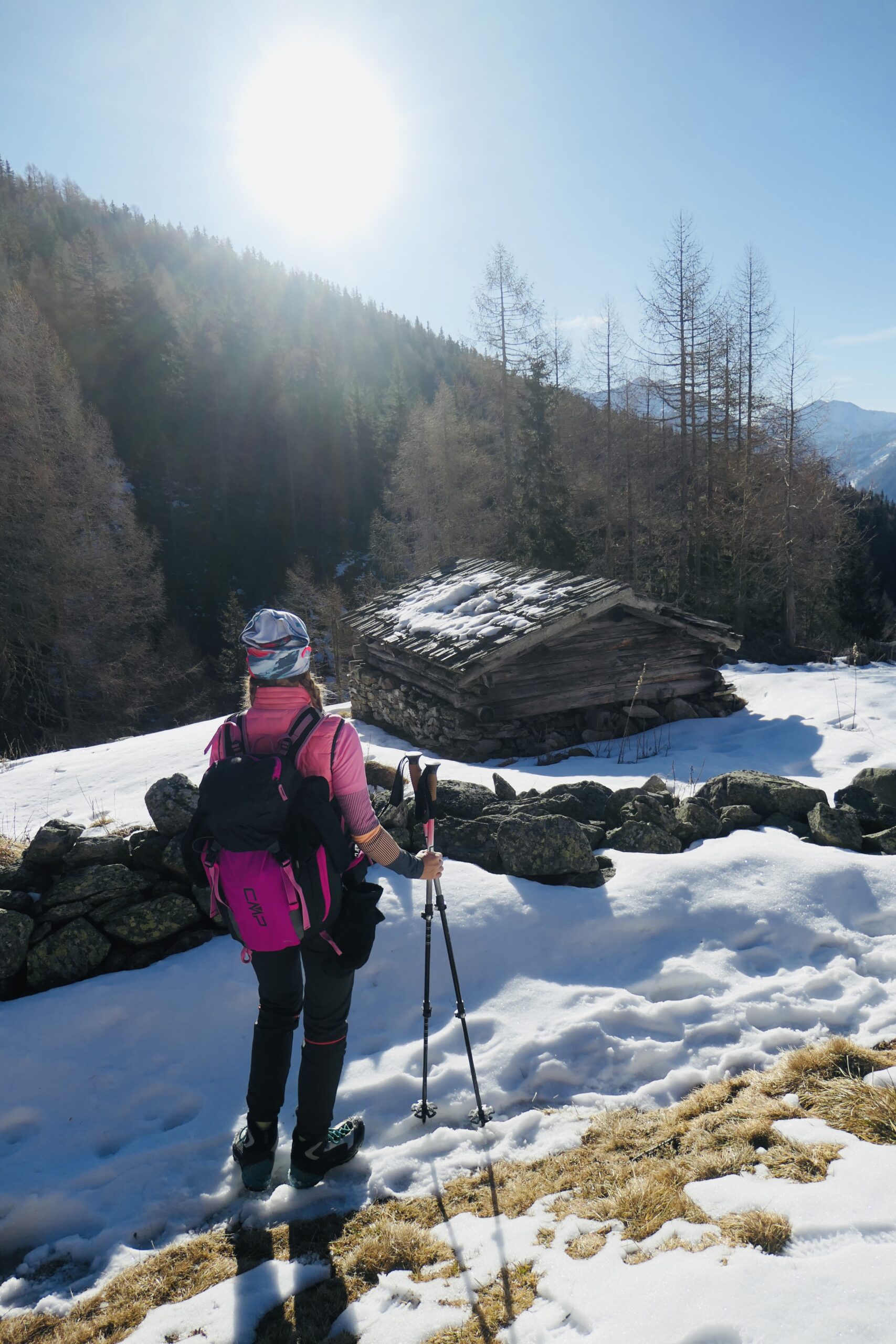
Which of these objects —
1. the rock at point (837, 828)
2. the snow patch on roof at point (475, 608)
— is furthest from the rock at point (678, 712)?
the rock at point (837, 828)

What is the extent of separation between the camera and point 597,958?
453 cm

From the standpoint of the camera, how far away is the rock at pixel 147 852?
481 cm

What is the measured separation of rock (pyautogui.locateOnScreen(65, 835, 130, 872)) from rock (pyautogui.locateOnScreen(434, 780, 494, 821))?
2.35m

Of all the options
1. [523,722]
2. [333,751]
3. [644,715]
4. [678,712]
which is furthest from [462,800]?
[678,712]

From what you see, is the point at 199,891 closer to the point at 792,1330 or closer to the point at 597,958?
the point at 597,958

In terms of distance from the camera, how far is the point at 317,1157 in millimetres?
3070

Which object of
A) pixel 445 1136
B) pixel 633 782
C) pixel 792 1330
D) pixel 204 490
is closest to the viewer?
pixel 792 1330

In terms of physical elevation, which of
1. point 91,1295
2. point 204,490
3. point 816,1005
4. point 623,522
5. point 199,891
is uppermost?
point 204,490

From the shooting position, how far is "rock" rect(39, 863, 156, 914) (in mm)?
4504

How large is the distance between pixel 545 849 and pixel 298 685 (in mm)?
2779

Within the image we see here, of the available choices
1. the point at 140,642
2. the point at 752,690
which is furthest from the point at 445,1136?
the point at 140,642

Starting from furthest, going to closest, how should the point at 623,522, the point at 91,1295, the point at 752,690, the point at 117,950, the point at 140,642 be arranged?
1. the point at 623,522
2. the point at 140,642
3. the point at 752,690
4. the point at 117,950
5. the point at 91,1295

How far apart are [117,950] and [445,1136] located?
2.33 m

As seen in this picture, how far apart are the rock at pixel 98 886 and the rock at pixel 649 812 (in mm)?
3633
